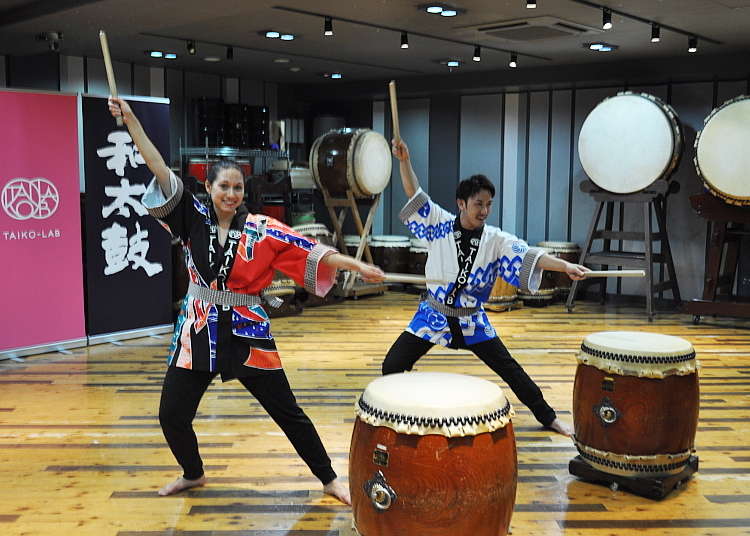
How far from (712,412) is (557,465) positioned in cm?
127

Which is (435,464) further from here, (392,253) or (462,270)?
(392,253)

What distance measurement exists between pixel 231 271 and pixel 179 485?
892 mm

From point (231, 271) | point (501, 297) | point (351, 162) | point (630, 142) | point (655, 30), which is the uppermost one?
point (655, 30)

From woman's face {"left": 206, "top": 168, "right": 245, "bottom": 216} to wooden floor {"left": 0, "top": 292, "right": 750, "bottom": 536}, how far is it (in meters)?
1.09

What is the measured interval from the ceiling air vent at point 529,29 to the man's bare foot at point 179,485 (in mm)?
3992

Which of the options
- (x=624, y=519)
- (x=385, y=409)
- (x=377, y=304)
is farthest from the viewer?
(x=377, y=304)

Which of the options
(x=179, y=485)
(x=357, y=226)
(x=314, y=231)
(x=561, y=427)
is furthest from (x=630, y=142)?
(x=179, y=485)

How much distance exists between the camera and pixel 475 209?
3.49 metres

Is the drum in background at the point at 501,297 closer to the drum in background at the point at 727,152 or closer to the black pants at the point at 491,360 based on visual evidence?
the drum in background at the point at 727,152

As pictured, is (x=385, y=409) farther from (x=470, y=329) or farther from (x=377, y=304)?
(x=377, y=304)

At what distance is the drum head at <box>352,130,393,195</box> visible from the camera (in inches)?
300

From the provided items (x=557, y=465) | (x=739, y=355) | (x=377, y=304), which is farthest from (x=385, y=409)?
(x=377, y=304)

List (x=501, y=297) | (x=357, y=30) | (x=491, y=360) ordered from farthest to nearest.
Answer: (x=501, y=297)
(x=357, y=30)
(x=491, y=360)

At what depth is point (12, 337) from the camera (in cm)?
525
